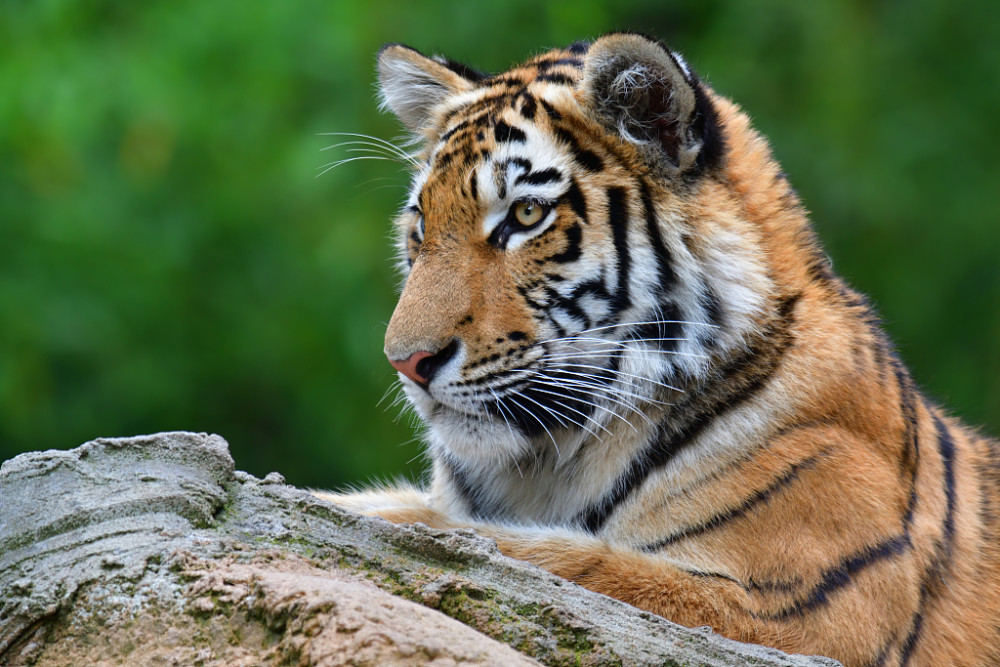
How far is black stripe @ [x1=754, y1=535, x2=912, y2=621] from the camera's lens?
272cm

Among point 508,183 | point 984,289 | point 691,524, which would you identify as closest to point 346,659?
point 691,524

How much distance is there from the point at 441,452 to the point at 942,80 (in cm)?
582

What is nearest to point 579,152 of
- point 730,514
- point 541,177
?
Answer: point 541,177

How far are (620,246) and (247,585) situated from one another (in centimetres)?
148

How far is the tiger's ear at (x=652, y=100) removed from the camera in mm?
3074

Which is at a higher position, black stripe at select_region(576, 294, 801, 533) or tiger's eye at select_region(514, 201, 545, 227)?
tiger's eye at select_region(514, 201, 545, 227)

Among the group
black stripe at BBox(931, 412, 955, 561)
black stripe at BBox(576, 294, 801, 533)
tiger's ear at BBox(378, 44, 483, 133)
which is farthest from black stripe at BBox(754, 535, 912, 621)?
tiger's ear at BBox(378, 44, 483, 133)

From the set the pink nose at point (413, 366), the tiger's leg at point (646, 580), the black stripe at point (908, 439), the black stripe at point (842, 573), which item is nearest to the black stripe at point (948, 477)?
the black stripe at point (908, 439)

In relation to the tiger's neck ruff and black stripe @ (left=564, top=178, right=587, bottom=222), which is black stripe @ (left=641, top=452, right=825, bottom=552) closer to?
the tiger's neck ruff

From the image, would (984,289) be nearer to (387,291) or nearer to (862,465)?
(387,291)

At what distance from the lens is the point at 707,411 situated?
304 centimetres

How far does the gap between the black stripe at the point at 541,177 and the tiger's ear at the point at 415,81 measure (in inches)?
26.9

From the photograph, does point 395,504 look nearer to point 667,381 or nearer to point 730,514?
point 667,381

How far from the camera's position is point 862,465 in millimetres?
2949
